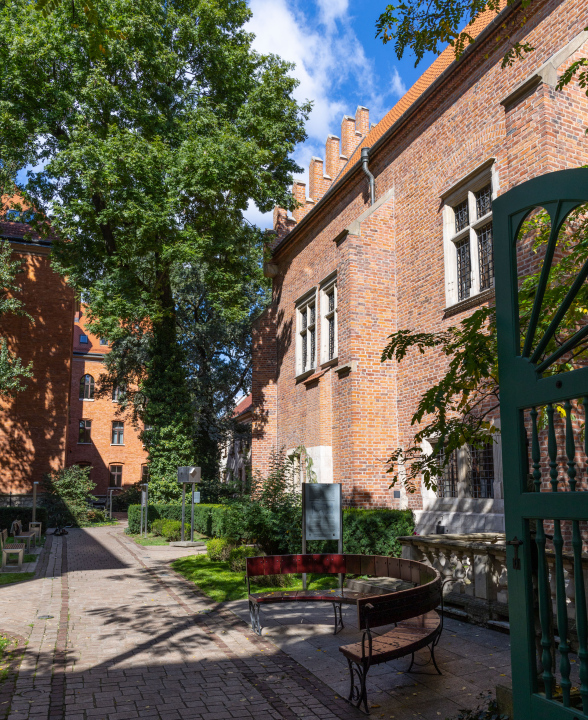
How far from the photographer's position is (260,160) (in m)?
17.7

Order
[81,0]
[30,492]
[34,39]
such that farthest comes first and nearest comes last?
[30,492] < [34,39] < [81,0]

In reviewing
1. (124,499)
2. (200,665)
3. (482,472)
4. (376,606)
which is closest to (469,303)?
(482,472)

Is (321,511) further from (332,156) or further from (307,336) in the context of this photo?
(332,156)

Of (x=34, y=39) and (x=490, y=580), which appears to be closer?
(x=490, y=580)

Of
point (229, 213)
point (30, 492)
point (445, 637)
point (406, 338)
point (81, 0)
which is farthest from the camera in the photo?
point (30, 492)

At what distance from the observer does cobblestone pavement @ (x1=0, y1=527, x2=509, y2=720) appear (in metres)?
4.67

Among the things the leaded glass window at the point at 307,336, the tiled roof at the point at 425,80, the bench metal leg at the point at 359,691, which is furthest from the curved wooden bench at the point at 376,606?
the leaded glass window at the point at 307,336

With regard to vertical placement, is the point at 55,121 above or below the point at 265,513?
above

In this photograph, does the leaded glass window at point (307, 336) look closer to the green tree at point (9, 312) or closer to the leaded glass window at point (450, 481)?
the leaded glass window at point (450, 481)

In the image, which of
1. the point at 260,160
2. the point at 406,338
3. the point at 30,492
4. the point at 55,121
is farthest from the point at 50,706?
the point at 30,492

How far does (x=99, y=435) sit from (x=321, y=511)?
1345 inches

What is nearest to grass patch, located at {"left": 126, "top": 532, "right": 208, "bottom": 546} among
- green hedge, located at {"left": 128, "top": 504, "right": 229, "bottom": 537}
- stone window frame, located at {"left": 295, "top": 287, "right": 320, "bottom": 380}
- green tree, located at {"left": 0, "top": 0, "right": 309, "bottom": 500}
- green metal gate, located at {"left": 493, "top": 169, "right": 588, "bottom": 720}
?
green hedge, located at {"left": 128, "top": 504, "right": 229, "bottom": 537}

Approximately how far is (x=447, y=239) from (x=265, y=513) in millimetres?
6415

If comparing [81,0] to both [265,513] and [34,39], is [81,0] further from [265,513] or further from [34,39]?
[34,39]
